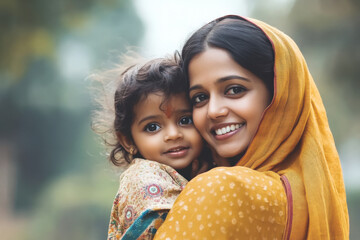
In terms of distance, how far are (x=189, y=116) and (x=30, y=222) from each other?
7986 millimetres

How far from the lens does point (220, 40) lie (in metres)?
1.31

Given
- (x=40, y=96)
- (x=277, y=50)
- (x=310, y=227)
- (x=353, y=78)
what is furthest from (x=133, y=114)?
(x=40, y=96)

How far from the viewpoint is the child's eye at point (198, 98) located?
1371mm

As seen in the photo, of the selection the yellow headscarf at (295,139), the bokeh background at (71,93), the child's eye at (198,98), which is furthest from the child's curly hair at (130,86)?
the bokeh background at (71,93)

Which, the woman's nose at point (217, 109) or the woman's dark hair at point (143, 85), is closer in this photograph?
the woman's nose at point (217, 109)

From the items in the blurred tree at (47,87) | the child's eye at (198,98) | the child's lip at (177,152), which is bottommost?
the blurred tree at (47,87)

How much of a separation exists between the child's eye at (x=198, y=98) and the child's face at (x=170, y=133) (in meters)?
0.09

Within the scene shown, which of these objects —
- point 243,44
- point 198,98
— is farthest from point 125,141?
point 243,44

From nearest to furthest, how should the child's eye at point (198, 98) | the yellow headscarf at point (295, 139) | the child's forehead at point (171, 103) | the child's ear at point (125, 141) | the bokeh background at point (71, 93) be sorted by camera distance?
1. the yellow headscarf at point (295, 139)
2. the child's eye at point (198, 98)
3. the child's forehead at point (171, 103)
4. the child's ear at point (125, 141)
5. the bokeh background at point (71, 93)

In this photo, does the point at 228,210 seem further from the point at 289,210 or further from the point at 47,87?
the point at 47,87

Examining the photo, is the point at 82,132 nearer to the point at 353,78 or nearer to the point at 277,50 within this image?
the point at 353,78

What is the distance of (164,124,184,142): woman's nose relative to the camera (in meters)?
1.47

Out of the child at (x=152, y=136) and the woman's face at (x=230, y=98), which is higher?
the woman's face at (x=230, y=98)

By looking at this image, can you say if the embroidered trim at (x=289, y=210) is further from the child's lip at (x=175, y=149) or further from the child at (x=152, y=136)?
the child's lip at (x=175, y=149)
